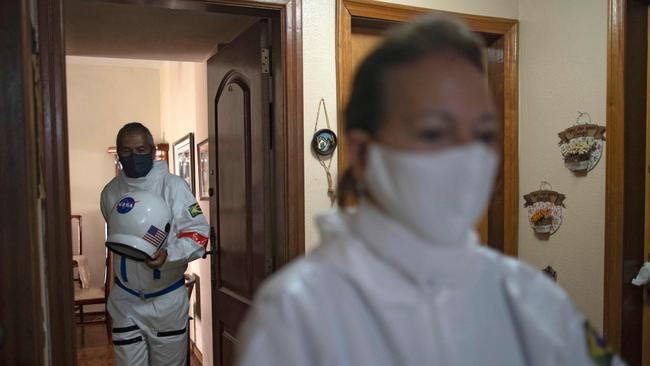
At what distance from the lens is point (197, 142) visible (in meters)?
4.32

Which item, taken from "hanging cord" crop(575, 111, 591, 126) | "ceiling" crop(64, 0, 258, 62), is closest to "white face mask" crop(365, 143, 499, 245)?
"hanging cord" crop(575, 111, 591, 126)

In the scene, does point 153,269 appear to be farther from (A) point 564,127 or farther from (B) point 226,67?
(A) point 564,127

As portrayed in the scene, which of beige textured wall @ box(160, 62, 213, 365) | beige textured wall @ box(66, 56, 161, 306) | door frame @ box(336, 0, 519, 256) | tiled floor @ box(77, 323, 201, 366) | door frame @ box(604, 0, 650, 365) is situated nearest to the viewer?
door frame @ box(604, 0, 650, 365)

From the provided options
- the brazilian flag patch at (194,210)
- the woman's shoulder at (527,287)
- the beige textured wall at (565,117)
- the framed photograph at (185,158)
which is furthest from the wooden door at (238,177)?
the woman's shoulder at (527,287)

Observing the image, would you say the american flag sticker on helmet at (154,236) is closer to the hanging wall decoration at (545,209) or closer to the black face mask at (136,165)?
the black face mask at (136,165)

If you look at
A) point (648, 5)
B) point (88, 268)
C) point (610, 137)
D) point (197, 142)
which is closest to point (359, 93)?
point (610, 137)

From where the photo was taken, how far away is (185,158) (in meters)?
4.91

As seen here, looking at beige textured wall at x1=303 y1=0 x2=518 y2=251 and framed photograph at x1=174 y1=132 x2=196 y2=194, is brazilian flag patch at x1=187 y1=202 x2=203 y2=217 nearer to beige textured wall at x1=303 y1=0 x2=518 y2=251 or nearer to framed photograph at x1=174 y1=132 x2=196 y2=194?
beige textured wall at x1=303 y1=0 x2=518 y2=251

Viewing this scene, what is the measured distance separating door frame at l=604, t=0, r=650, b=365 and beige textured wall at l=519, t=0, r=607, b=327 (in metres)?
0.06

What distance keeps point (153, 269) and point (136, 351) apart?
38cm

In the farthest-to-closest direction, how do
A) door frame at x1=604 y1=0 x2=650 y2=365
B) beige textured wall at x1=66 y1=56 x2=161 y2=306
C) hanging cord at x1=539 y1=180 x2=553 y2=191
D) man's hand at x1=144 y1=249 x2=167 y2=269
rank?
beige textured wall at x1=66 y1=56 x2=161 y2=306
man's hand at x1=144 y1=249 x2=167 y2=269
hanging cord at x1=539 y1=180 x2=553 y2=191
door frame at x1=604 y1=0 x2=650 y2=365

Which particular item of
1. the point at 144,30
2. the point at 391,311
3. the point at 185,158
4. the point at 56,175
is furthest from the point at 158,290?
the point at 185,158

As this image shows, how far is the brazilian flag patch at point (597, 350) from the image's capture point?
2.22 feet

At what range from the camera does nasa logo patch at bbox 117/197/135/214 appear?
2.49 meters
